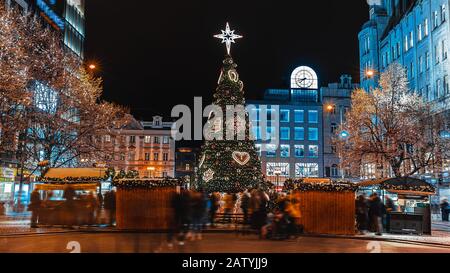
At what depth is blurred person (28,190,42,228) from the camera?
23.7 metres

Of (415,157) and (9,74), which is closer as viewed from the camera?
(9,74)

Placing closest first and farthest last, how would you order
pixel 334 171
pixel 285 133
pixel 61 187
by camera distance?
pixel 61 187 < pixel 334 171 < pixel 285 133

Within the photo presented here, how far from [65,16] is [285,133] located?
39.4m

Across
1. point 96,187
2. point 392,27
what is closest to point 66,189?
point 96,187

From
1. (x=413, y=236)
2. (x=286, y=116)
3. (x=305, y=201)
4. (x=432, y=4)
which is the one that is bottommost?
(x=413, y=236)

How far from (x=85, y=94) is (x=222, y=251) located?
23.9 meters

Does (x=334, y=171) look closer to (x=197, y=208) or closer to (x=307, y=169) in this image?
(x=307, y=169)

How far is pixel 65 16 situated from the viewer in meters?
63.5

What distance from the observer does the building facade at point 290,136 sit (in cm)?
8119

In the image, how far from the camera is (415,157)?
3719 centimetres

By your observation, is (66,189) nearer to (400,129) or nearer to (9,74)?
(9,74)

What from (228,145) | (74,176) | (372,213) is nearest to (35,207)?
(74,176)

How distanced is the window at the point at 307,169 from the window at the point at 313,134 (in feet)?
14.5

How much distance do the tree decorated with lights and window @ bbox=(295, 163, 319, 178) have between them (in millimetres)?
47705
